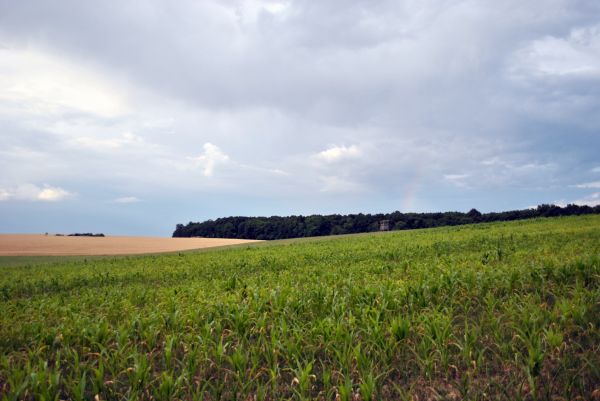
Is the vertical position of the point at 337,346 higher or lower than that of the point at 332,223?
lower

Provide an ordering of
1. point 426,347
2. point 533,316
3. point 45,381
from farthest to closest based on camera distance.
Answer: point 533,316
point 426,347
point 45,381

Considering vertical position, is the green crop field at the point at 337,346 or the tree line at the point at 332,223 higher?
the tree line at the point at 332,223

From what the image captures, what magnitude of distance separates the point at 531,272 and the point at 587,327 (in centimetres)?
328

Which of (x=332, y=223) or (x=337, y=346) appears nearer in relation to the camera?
(x=337, y=346)

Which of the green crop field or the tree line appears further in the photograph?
the tree line

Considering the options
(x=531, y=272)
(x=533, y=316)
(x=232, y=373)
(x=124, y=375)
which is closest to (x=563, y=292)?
(x=531, y=272)

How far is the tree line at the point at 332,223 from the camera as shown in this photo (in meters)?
77.5

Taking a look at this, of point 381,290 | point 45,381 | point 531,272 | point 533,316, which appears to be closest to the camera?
point 45,381

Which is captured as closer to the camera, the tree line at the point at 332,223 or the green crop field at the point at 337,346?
the green crop field at the point at 337,346

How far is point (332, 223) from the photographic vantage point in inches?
3573

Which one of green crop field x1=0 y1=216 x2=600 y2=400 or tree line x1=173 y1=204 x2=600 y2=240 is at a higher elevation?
tree line x1=173 y1=204 x2=600 y2=240

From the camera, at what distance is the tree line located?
254 feet

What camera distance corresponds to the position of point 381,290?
9.30 metres

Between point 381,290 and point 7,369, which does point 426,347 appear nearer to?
point 381,290
